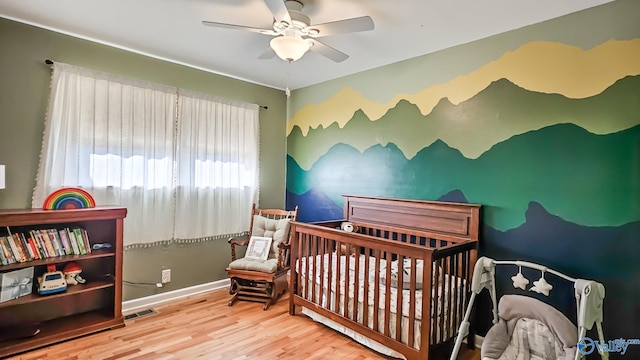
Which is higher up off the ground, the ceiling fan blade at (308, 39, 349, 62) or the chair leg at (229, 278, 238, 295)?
the ceiling fan blade at (308, 39, 349, 62)

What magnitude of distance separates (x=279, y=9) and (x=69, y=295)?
2752 millimetres

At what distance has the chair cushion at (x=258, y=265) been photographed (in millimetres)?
3246

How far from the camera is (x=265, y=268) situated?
10.6ft

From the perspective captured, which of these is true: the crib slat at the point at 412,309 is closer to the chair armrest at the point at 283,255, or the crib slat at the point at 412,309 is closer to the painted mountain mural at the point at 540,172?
the painted mountain mural at the point at 540,172

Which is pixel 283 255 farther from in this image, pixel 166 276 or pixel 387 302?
pixel 387 302

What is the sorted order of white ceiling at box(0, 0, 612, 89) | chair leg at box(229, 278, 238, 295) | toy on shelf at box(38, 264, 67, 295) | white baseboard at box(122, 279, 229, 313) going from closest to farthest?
white ceiling at box(0, 0, 612, 89)
toy on shelf at box(38, 264, 67, 295)
white baseboard at box(122, 279, 229, 313)
chair leg at box(229, 278, 238, 295)

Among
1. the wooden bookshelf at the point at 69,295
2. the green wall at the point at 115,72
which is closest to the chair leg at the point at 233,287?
the green wall at the point at 115,72

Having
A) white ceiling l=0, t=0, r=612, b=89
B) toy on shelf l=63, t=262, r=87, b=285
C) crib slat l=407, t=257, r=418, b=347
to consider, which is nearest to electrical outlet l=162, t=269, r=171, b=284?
toy on shelf l=63, t=262, r=87, b=285

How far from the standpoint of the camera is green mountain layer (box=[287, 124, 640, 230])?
2.05 meters

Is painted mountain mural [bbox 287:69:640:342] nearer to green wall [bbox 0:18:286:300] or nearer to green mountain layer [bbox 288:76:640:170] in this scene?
green mountain layer [bbox 288:76:640:170]

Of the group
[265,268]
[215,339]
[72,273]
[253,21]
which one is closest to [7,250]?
[72,273]

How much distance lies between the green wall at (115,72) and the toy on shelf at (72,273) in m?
0.44

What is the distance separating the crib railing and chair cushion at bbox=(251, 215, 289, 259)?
0.49 m

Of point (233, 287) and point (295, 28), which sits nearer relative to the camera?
point (295, 28)
